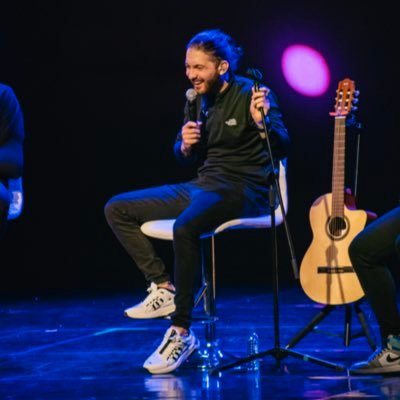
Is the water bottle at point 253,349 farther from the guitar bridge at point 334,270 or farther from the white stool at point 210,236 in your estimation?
the guitar bridge at point 334,270

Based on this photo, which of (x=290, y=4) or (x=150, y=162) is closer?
(x=290, y=4)

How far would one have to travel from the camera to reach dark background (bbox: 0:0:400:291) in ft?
18.5

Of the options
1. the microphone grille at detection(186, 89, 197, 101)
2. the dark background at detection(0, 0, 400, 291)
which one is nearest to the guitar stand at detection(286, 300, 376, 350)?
the microphone grille at detection(186, 89, 197, 101)

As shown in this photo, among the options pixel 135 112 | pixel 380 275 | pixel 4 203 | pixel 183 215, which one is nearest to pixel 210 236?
pixel 183 215

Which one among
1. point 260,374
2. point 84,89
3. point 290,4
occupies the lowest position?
point 260,374

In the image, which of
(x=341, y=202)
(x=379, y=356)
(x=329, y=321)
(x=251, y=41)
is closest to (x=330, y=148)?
(x=251, y=41)

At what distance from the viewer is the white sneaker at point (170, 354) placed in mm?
3174

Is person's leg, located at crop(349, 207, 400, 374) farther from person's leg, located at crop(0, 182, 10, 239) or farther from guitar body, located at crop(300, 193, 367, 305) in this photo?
person's leg, located at crop(0, 182, 10, 239)

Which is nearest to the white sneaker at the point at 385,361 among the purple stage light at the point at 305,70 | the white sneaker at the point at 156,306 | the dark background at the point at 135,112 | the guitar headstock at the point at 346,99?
the white sneaker at the point at 156,306

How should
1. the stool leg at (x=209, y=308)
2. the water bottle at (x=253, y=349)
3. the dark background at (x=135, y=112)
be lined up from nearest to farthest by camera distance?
the water bottle at (x=253, y=349) < the stool leg at (x=209, y=308) < the dark background at (x=135, y=112)

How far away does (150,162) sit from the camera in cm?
611

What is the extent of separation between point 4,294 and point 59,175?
0.97 meters

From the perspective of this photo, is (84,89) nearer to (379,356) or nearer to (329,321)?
(329,321)

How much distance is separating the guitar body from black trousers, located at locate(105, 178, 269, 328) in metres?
0.29
